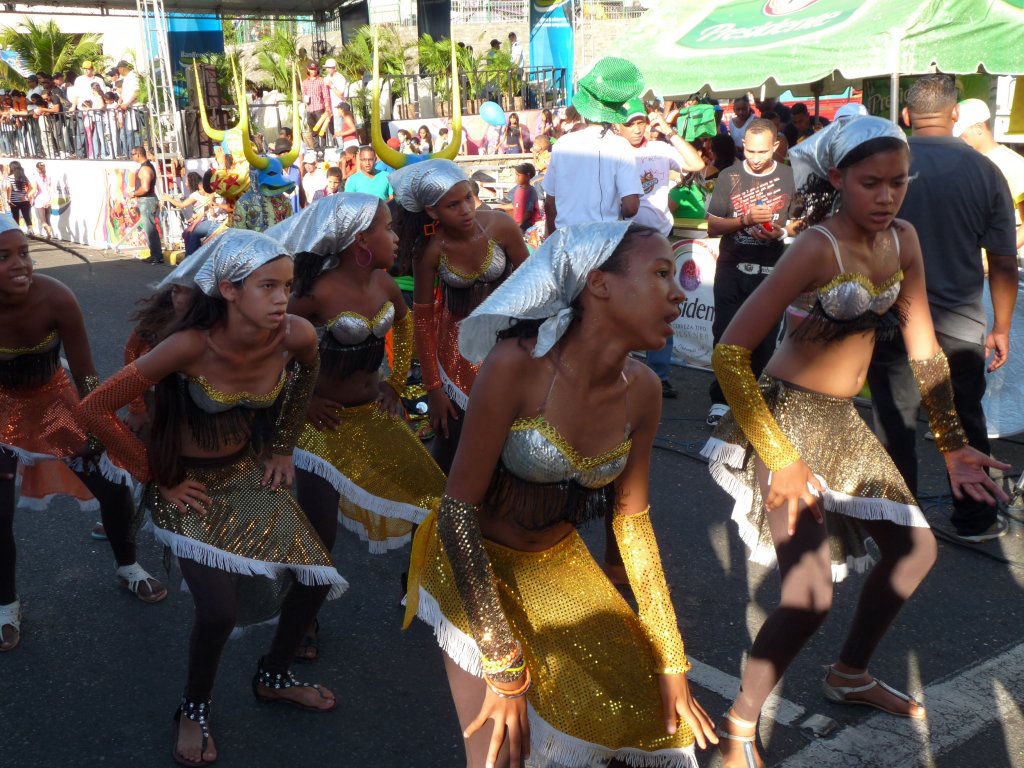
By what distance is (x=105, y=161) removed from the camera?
18984 millimetres

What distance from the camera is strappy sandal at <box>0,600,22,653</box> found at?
4.16 meters

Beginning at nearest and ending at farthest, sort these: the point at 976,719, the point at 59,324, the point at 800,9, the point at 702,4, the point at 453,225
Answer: the point at 976,719 → the point at 59,324 → the point at 453,225 → the point at 800,9 → the point at 702,4

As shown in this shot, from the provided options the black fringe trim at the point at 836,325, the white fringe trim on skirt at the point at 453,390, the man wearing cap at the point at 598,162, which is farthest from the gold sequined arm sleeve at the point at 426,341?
the man wearing cap at the point at 598,162

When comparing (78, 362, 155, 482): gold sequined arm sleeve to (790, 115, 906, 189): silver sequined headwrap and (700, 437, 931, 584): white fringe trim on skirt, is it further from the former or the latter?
(790, 115, 906, 189): silver sequined headwrap

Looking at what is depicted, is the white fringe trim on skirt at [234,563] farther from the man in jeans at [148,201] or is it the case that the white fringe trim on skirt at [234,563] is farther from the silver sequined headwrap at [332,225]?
the man in jeans at [148,201]

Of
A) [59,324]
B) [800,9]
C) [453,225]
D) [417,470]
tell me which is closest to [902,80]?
[800,9]

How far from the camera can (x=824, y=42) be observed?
786cm

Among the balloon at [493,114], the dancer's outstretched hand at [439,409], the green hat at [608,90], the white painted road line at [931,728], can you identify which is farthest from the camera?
the balloon at [493,114]

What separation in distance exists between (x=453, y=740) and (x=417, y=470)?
109 cm

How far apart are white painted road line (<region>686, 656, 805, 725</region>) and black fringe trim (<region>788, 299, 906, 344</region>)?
1294 mm

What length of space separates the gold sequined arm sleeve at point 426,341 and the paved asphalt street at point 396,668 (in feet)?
3.22

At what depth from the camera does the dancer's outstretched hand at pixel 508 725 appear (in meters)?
2.23

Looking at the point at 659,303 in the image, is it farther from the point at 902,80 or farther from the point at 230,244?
the point at 902,80

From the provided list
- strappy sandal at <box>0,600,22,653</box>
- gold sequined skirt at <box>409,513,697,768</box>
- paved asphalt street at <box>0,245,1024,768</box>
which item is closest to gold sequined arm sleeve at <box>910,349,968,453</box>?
paved asphalt street at <box>0,245,1024,768</box>
